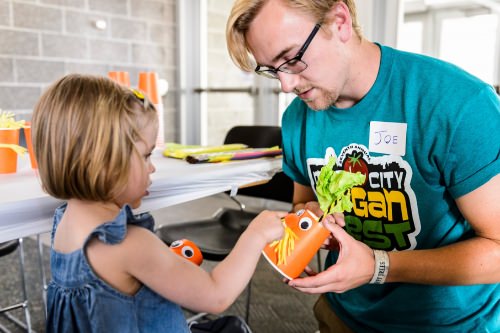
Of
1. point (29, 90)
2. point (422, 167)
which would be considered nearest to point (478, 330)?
point (422, 167)

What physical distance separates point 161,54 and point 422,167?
3804 mm

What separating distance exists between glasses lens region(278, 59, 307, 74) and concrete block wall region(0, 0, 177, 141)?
3.03 meters

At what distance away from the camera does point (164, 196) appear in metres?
1.21

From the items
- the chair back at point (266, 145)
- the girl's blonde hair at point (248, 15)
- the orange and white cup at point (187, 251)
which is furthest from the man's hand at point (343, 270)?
the chair back at point (266, 145)

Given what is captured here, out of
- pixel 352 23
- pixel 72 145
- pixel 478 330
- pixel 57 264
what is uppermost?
pixel 352 23

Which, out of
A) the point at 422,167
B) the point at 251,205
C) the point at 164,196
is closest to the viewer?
the point at 422,167

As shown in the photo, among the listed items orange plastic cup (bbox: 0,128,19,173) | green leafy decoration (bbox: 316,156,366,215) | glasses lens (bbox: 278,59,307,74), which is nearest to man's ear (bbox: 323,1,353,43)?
glasses lens (bbox: 278,59,307,74)

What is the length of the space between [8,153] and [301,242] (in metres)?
0.91

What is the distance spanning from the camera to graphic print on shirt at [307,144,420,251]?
1.03m

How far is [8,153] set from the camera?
4.22 feet

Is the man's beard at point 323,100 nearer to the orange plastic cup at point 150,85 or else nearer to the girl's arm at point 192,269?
the girl's arm at point 192,269

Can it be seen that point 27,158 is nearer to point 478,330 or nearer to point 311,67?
point 311,67

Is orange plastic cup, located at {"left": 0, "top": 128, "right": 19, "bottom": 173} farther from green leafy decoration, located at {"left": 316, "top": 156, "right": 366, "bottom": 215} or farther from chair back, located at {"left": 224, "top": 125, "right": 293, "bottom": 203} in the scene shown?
chair back, located at {"left": 224, "top": 125, "right": 293, "bottom": 203}

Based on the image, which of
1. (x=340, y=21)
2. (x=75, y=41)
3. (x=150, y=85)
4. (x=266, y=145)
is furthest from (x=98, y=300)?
(x=75, y=41)
